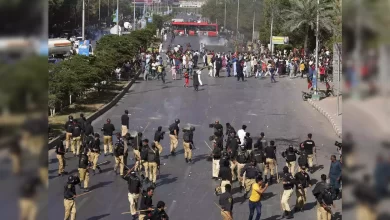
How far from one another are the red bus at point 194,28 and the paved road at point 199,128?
189 feet

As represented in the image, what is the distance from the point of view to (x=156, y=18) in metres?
105

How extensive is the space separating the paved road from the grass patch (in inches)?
25.5

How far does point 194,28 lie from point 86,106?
2920 inches

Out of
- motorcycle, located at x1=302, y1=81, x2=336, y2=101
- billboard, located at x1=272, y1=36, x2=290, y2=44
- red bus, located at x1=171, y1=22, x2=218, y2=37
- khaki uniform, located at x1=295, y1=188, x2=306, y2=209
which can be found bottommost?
khaki uniform, located at x1=295, y1=188, x2=306, y2=209

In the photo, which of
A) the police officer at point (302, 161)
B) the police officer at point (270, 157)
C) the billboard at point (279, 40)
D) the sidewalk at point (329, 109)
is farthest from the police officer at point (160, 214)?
the billboard at point (279, 40)

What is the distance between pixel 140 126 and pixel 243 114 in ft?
17.4

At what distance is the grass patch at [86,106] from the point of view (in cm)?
2160

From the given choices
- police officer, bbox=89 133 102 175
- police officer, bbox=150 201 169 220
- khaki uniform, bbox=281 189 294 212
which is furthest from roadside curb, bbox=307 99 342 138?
police officer, bbox=150 201 169 220

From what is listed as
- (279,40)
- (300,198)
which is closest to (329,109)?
(300,198)

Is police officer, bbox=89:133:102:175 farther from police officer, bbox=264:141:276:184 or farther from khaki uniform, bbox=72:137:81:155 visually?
police officer, bbox=264:141:276:184

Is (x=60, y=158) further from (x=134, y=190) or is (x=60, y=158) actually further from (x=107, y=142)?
(x=134, y=190)

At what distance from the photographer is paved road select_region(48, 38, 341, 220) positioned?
1323 cm

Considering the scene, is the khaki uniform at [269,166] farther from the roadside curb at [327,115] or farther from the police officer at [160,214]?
the roadside curb at [327,115]

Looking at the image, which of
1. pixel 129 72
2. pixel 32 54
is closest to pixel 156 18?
pixel 129 72
